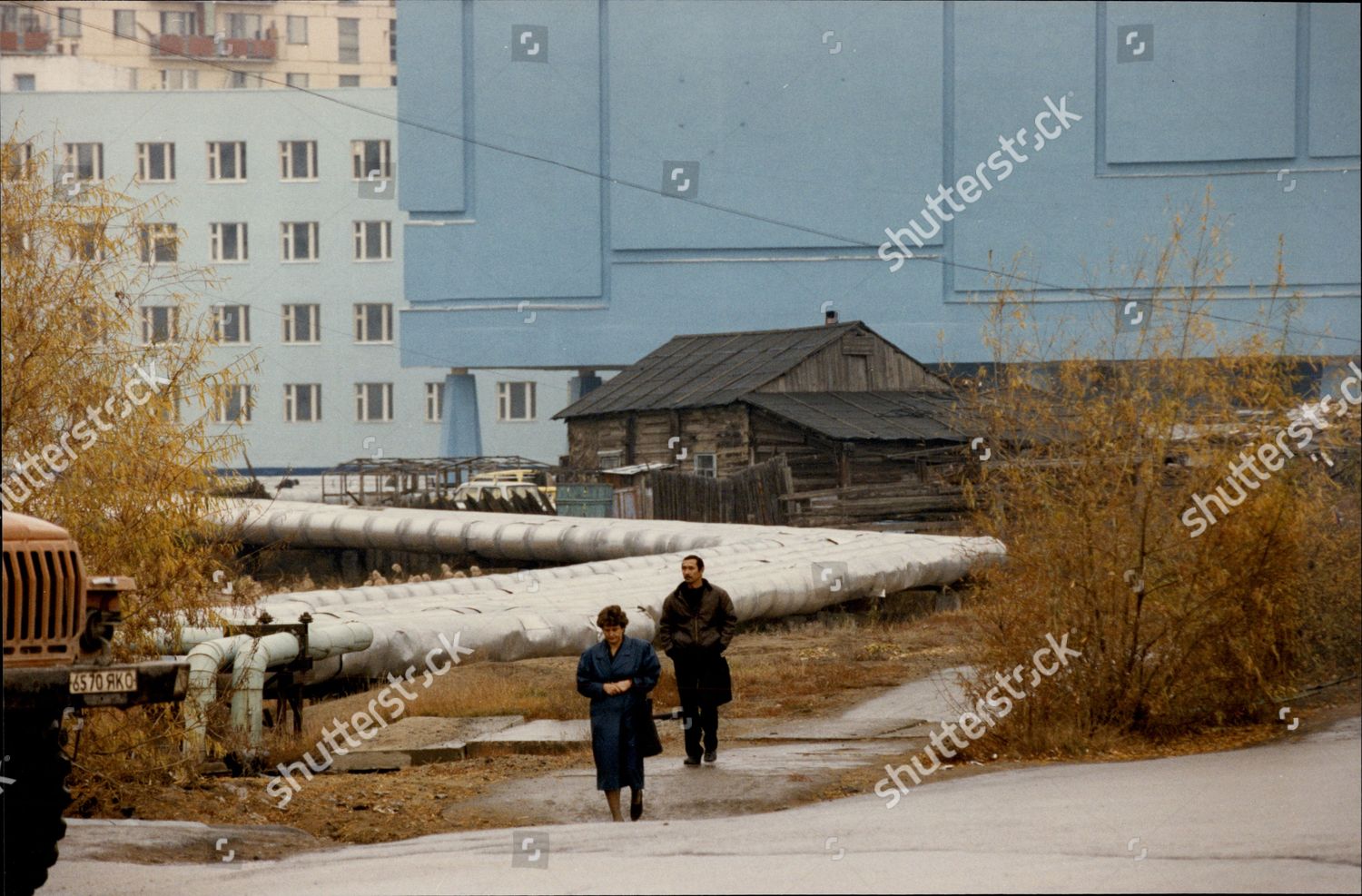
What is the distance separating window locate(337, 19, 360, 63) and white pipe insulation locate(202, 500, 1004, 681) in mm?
52512

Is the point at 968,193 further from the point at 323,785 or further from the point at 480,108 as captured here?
the point at 323,785

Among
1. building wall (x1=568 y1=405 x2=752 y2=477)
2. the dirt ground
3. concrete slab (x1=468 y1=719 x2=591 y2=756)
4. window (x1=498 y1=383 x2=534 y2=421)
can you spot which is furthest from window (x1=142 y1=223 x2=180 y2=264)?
window (x1=498 y1=383 x2=534 y2=421)

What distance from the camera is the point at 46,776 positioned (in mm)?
9781

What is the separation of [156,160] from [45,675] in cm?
6530

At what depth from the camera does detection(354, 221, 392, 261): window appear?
71125 millimetres

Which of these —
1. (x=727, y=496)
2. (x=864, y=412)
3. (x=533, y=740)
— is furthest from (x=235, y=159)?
(x=533, y=740)

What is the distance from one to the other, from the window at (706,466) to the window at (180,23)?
193 ft

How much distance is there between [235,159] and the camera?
2793 inches

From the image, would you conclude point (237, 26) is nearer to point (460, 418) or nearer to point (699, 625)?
point (460, 418)

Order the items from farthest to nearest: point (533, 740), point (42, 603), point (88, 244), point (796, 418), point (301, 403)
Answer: point (301, 403), point (796, 418), point (533, 740), point (88, 244), point (42, 603)

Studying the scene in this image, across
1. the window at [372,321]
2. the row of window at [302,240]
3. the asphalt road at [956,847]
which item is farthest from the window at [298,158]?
the asphalt road at [956,847]

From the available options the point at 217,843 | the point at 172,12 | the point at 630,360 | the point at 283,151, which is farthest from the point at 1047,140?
the point at 172,12

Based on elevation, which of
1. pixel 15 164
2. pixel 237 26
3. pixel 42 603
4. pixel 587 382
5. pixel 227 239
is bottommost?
pixel 42 603

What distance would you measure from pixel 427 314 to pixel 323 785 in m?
38.4
